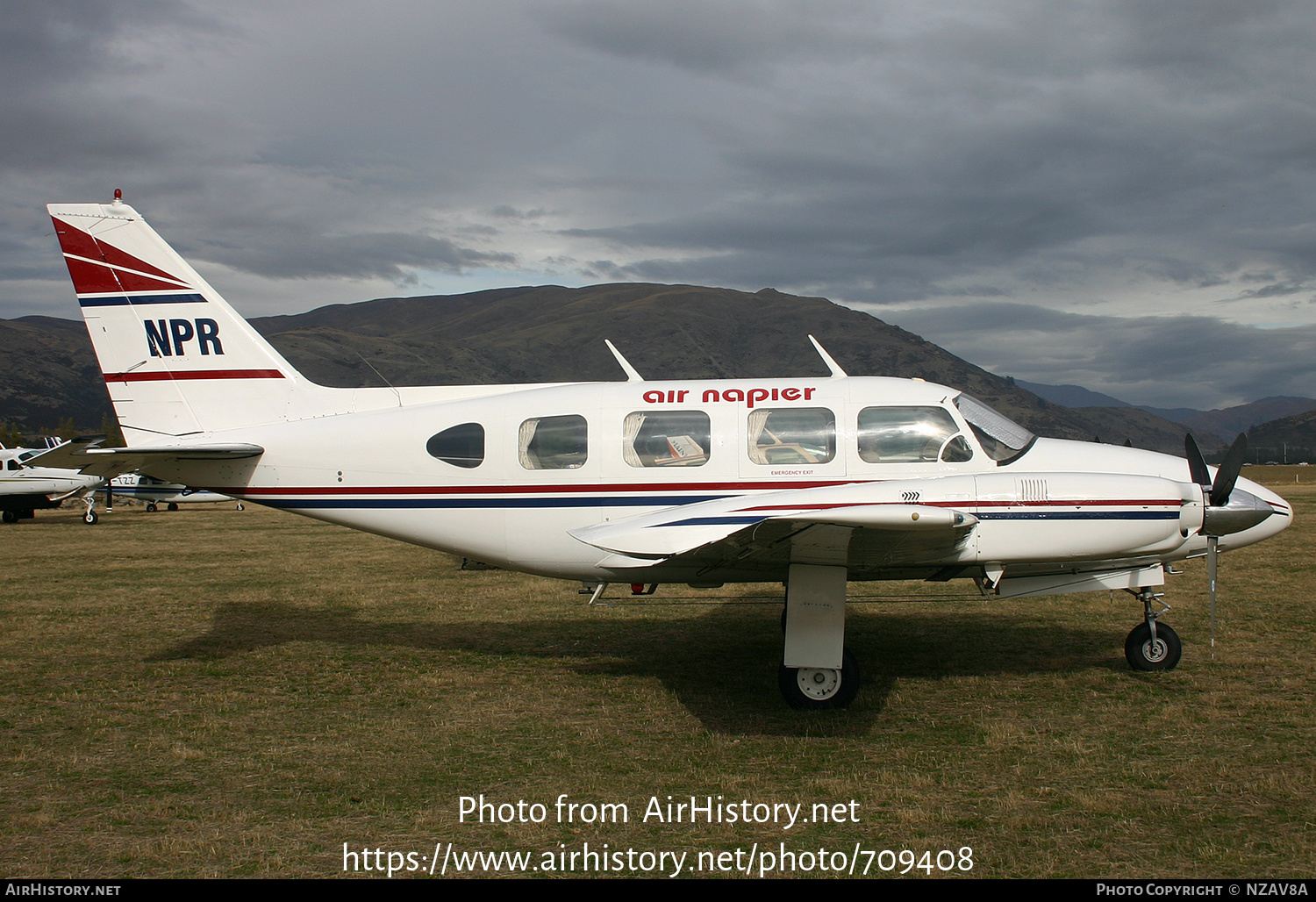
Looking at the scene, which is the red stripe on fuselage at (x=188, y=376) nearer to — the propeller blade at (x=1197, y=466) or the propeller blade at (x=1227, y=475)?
the propeller blade at (x=1197, y=466)

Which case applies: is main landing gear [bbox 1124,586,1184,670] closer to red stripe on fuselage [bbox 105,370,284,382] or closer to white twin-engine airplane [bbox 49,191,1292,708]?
white twin-engine airplane [bbox 49,191,1292,708]

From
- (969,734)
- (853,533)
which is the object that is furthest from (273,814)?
(969,734)

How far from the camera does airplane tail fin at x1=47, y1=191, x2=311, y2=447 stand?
8859mm

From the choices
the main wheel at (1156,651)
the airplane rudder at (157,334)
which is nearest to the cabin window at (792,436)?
the main wheel at (1156,651)

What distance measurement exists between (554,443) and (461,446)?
95 cm

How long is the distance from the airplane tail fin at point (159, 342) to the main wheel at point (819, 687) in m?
5.92

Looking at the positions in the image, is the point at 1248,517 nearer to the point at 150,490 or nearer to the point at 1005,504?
the point at 1005,504

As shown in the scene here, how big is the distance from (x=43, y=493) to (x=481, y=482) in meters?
27.8

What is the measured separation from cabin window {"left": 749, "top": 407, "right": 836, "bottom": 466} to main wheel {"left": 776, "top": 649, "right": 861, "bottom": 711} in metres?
1.78

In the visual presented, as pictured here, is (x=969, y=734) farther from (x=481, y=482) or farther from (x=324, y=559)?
(x=324, y=559)

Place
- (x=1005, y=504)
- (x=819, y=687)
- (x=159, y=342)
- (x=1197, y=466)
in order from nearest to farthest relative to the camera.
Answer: (x=1005, y=504) < (x=819, y=687) < (x=1197, y=466) < (x=159, y=342)

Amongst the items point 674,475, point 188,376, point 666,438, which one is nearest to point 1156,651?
point 674,475

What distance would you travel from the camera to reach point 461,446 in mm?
8141

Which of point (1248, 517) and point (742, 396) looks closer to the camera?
point (1248, 517)
